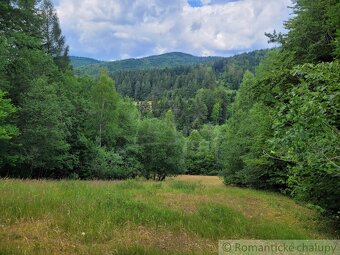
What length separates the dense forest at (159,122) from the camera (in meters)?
5.79

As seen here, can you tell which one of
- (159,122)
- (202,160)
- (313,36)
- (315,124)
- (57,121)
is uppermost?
(313,36)

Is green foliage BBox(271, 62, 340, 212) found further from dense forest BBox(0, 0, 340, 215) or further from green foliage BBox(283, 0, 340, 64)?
green foliage BBox(283, 0, 340, 64)

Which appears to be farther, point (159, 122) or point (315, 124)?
point (159, 122)

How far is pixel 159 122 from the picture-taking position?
165ft

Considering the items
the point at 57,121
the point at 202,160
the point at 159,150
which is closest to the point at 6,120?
the point at 57,121

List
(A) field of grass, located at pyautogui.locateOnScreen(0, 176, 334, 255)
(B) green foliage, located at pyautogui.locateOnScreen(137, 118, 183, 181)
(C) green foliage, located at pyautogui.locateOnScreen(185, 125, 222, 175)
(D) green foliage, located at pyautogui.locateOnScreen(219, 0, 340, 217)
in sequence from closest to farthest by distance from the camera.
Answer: (D) green foliage, located at pyautogui.locateOnScreen(219, 0, 340, 217) → (A) field of grass, located at pyautogui.locateOnScreen(0, 176, 334, 255) → (B) green foliage, located at pyautogui.locateOnScreen(137, 118, 183, 181) → (C) green foliage, located at pyautogui.locateOnScreen(185, 125, 222, 175)

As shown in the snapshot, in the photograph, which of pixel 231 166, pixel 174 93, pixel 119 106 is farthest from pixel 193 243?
pixel 174 93

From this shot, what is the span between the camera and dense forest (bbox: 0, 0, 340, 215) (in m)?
5.79

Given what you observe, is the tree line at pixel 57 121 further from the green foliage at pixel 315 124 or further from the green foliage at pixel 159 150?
the green foliage at pixel 315 124

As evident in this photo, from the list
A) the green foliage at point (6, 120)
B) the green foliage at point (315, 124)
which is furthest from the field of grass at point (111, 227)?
the green foliage at point (6, 120)

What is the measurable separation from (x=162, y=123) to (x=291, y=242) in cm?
4382

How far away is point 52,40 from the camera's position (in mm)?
40500

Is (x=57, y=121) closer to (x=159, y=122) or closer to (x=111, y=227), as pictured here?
(x=111, y=227)

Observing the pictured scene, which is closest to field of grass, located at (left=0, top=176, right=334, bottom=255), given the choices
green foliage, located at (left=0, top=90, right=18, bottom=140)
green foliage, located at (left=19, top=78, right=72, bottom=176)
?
green foliage, located at (left=0, top=90, right=18, bottom=140)
